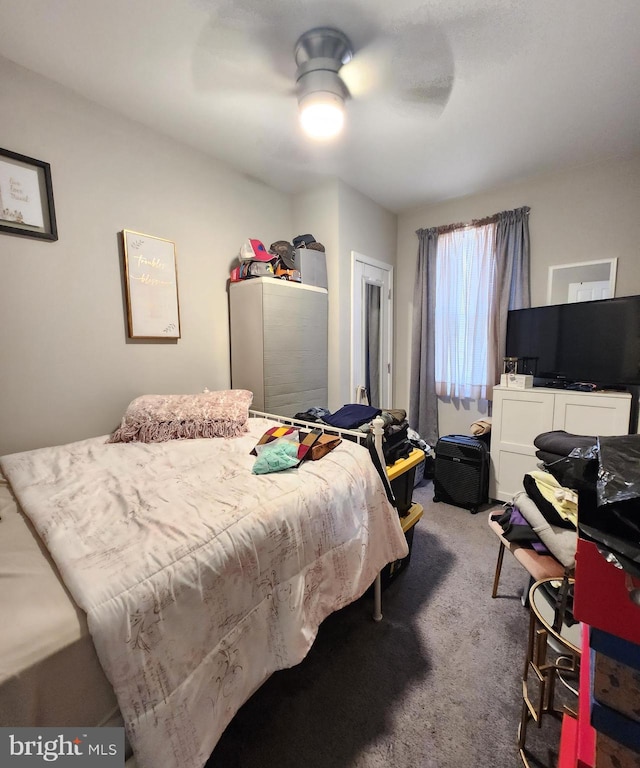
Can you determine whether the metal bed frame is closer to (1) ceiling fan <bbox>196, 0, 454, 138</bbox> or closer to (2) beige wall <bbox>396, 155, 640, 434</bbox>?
(1) ceiling fan <bbox>196, 0, 454, 138</bbox>

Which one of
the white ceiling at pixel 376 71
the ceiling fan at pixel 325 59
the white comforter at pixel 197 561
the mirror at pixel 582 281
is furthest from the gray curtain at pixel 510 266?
the white comforter at pixel 197 561

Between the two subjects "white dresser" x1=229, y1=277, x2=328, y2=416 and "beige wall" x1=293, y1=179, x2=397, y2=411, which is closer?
"white dresser" x1=229, y1=277, x2=328, y2=416

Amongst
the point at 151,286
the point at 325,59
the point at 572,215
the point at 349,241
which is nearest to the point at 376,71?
the point at 325,59

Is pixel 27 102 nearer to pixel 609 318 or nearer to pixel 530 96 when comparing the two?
pixel 530 96

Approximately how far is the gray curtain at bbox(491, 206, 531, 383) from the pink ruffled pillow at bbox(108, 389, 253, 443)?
2.40 m

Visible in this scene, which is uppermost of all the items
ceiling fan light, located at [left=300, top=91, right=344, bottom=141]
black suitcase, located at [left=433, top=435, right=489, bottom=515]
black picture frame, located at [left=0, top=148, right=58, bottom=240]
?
ceiling fan light, located at [left=300, top=91, right=344, bottom=141]

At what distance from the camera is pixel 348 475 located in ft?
4.47

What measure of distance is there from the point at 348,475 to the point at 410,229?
3.13 meters

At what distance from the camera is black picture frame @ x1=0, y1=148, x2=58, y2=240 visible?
1653mm

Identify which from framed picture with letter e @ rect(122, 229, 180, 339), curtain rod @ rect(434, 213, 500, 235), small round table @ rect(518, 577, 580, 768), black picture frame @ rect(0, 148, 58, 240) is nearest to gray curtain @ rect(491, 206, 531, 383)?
curtain rod @ rect(434, 213, 500, 235)

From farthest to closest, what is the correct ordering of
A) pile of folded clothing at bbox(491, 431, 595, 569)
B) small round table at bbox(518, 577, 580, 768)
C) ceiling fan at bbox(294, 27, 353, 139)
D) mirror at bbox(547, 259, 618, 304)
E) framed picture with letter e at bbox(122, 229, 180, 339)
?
1. mirror at bbox(547, 259, 618, 304)
2. framed picture with letter e at bbox(122, 229, 180, 339)
3. ceiling fan at bbox(294, 27, 353, 139)
4. pile of folded clothing at bbox(491, 431, 595, 569)
5. small round table at bbox(518, 577, 580, 768)

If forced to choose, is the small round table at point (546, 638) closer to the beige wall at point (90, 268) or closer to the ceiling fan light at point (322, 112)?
the ceiling fan light at point (322, 112)

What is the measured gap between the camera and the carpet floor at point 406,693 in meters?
1.05

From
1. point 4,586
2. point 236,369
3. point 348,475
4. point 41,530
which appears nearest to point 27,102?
point 236,369
